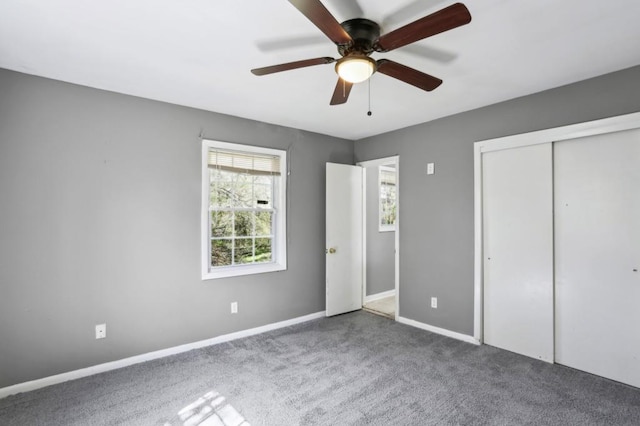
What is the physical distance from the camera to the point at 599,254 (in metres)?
2.77

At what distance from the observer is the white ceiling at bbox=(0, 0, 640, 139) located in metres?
1.86

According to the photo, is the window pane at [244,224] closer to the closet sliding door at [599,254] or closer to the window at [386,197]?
the window at [386,197]

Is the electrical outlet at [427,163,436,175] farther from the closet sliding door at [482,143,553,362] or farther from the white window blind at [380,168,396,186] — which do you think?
the white window blind at [380,168,396,186]

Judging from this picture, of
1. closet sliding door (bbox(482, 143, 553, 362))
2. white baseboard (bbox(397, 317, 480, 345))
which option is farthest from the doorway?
closet sliding door (bbox(482, 143, 553, 362))

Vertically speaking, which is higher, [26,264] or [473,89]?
[473,89]

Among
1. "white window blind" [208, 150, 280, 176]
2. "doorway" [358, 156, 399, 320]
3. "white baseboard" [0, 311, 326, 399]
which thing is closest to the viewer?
"white baseboard" [0, 311, 326, 399]

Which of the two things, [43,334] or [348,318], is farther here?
[348,318]

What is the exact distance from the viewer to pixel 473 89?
9.84ft

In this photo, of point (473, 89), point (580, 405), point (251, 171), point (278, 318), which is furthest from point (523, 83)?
point (278, 318)

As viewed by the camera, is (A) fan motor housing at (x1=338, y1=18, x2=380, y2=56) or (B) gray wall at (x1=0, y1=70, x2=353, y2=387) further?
(B) gray wall at (x1=0, y1=70, x2=353, y2=387)

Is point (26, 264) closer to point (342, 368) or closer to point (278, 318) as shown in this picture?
point (278, 318)

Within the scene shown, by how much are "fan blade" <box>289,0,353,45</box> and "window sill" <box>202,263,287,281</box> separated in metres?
2.70

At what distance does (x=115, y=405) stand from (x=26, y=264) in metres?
1.33

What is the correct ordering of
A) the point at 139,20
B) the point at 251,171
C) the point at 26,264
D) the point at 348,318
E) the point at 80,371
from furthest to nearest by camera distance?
the point at 348,318 → the point at 251,171 → the point at 80,371 → the point at 26,264 → the point at 139,20
